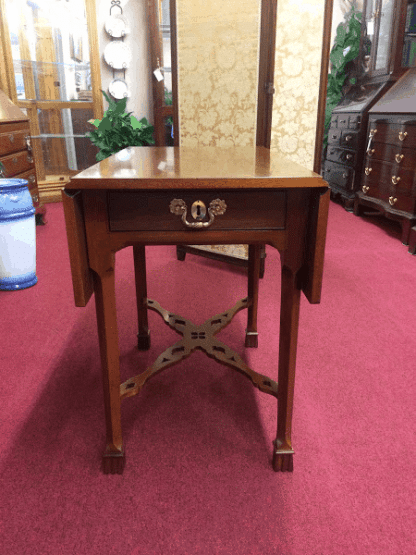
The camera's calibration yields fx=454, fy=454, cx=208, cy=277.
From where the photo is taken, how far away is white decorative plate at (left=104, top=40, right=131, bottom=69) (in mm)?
5367

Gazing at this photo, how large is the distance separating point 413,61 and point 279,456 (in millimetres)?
4134

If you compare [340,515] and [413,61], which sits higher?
[413,61]

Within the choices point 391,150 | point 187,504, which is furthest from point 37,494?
point 391,150

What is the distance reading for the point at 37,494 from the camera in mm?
1225

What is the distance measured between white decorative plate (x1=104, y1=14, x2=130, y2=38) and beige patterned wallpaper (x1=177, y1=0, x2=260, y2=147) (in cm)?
298

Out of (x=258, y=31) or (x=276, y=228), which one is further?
(x=258, y=31)

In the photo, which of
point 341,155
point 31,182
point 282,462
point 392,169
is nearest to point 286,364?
point 282,462

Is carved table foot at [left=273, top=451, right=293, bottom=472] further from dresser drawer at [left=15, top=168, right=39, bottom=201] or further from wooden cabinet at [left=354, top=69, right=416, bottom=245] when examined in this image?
dresser drawer at [left=15, top=168, right=39, bottom=201]

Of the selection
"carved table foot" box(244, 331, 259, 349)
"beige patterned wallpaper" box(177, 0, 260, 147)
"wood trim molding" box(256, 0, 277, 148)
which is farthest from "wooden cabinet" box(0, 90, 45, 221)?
"carved table foot" box(244, 331, 259, 349)

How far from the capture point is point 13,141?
12.0 ft

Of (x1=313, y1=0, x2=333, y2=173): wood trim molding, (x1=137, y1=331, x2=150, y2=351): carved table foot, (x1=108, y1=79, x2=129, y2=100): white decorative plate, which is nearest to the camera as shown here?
(x1=137, y1=331, x2=150, y2=351): carved table foot

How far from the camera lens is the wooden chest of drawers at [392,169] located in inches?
136

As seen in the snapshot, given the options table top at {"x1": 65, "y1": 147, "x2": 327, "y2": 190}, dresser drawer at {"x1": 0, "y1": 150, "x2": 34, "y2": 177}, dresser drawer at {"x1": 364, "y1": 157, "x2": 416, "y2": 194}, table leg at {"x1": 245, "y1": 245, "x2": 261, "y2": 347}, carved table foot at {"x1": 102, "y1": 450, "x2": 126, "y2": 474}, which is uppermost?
table top at {"x1": 65, "y1": 147, "x2": 327, "y2": 190}

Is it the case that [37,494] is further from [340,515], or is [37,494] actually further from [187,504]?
[340,515]
